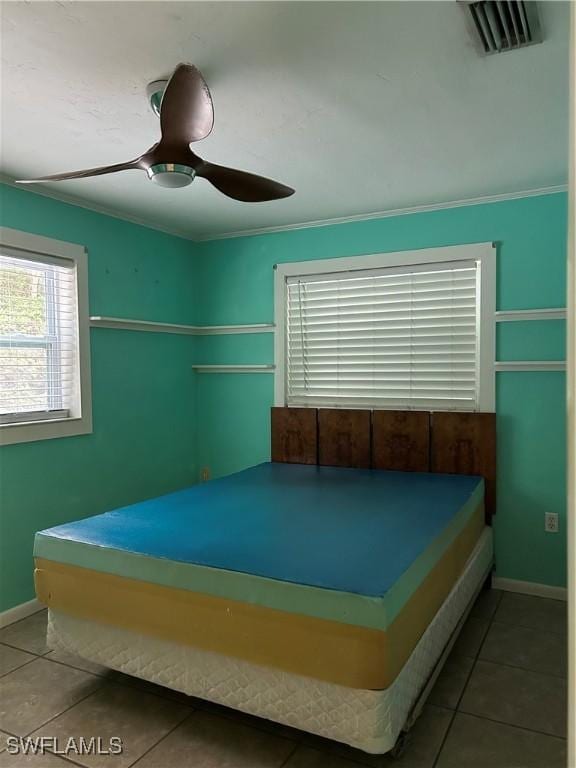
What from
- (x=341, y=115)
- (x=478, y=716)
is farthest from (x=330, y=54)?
(x=478, y=716)

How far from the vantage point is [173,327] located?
412 cm

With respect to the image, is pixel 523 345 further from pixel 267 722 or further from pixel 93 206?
pixel 93 206

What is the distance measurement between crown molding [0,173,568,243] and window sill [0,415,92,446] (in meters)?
1.29

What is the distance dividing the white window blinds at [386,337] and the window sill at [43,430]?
1447 mm

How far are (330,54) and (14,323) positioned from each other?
7.18 feet

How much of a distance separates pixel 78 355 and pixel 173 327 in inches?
33.9

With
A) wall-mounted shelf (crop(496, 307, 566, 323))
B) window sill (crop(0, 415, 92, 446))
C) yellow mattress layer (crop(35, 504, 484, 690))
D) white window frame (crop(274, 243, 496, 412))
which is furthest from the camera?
white window frame (crop(274, 243, 496, 412))

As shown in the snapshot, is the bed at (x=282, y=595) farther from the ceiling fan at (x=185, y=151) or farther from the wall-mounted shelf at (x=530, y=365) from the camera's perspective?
the ceiling fan at (x=185, y=151)

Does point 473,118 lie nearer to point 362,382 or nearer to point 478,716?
point 362,382

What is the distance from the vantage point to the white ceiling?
171 cm

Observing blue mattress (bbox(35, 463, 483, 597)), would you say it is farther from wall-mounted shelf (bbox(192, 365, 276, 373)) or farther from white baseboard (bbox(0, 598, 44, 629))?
wall-mounted shelf (bbox(192, 365, 276, 373))

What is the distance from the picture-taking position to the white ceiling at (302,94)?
1.71 metres

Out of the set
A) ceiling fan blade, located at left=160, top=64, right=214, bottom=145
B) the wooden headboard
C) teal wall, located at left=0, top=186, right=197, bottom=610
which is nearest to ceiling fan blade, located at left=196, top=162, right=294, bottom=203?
ceiling fan blade, located at left=160, top=64, right=214, bottom=145

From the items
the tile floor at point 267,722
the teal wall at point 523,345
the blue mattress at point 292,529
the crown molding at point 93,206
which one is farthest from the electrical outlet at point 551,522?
the crown molding at point 93,206
